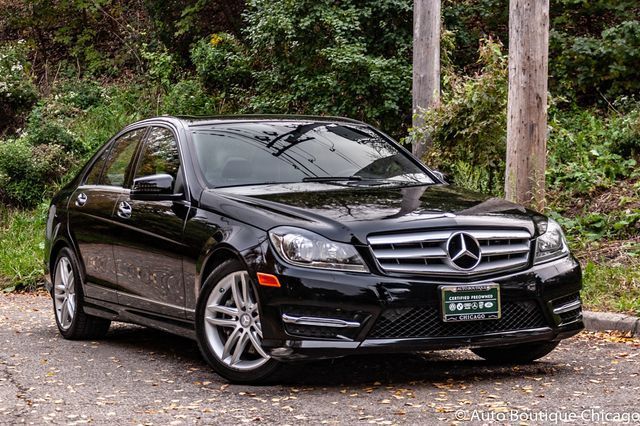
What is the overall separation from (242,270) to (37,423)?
1.36 m

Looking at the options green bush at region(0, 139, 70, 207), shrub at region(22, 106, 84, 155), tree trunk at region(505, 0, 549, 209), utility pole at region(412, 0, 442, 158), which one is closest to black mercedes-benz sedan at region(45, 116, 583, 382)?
tree trunk at region(505, 0, 549, 209)

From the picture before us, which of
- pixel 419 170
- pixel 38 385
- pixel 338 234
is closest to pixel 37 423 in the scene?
pixel 38 385

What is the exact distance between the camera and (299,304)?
591 centimetres

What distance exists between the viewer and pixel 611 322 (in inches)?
323

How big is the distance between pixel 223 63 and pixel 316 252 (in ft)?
42.2

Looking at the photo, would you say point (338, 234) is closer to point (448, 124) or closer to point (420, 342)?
point (420, 342)

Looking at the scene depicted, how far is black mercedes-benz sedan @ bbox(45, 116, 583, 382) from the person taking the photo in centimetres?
593

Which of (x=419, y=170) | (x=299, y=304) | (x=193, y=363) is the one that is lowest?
(x=193, y=363)

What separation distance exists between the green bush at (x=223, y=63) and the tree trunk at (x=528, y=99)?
835 centimetres

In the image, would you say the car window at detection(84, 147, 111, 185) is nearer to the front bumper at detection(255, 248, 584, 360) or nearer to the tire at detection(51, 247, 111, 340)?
the tire at detection(51, 247, 111, 340)

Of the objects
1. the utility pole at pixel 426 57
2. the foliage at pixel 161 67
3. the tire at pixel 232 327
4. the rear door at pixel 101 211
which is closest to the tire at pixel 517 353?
the tire at pixel 232 327

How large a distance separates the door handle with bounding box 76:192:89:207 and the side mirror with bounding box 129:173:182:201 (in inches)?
48.5

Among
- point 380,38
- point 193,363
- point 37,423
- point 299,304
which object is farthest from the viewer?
point 380,38

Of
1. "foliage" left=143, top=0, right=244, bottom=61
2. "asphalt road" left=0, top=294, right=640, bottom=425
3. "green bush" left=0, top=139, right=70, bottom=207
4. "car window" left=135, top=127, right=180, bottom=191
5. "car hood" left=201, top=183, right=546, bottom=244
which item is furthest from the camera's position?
"foliage" left=143, top=0, right=244, bottom=61
